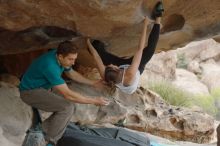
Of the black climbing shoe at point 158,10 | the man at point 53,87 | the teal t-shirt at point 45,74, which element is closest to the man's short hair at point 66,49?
the man at point 53,87

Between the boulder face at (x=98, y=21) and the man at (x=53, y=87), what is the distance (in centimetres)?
59

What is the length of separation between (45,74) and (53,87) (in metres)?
0.17

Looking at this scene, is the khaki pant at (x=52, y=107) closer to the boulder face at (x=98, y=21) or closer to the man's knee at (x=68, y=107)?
the man's knee at (x=68, y=107)

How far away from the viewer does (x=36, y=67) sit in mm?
4832

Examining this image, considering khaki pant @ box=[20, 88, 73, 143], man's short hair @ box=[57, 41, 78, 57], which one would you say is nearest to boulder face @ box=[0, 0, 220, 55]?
man's short hair @ box=[57, 41, 78, 57]

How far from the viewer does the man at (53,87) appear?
4.67 m

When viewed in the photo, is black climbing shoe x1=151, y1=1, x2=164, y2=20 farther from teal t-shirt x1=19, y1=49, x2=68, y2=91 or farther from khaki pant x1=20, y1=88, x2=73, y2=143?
khaki pant x1=20, y1=88, x2=73, y2=143

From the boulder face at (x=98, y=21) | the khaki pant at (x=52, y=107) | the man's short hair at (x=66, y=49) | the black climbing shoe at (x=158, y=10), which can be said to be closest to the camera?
the man's short hair at (x=66, y=49)

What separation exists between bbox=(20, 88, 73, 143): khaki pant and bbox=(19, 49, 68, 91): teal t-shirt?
0.07 m

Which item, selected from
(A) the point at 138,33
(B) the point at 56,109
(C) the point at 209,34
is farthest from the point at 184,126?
(B) the point at 56,109

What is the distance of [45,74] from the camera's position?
4.77 metres

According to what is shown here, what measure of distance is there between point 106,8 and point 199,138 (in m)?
6.05

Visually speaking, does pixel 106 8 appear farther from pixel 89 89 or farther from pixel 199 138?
pixel 199 138

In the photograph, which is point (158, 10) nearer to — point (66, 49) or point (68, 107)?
point (66, 49)
